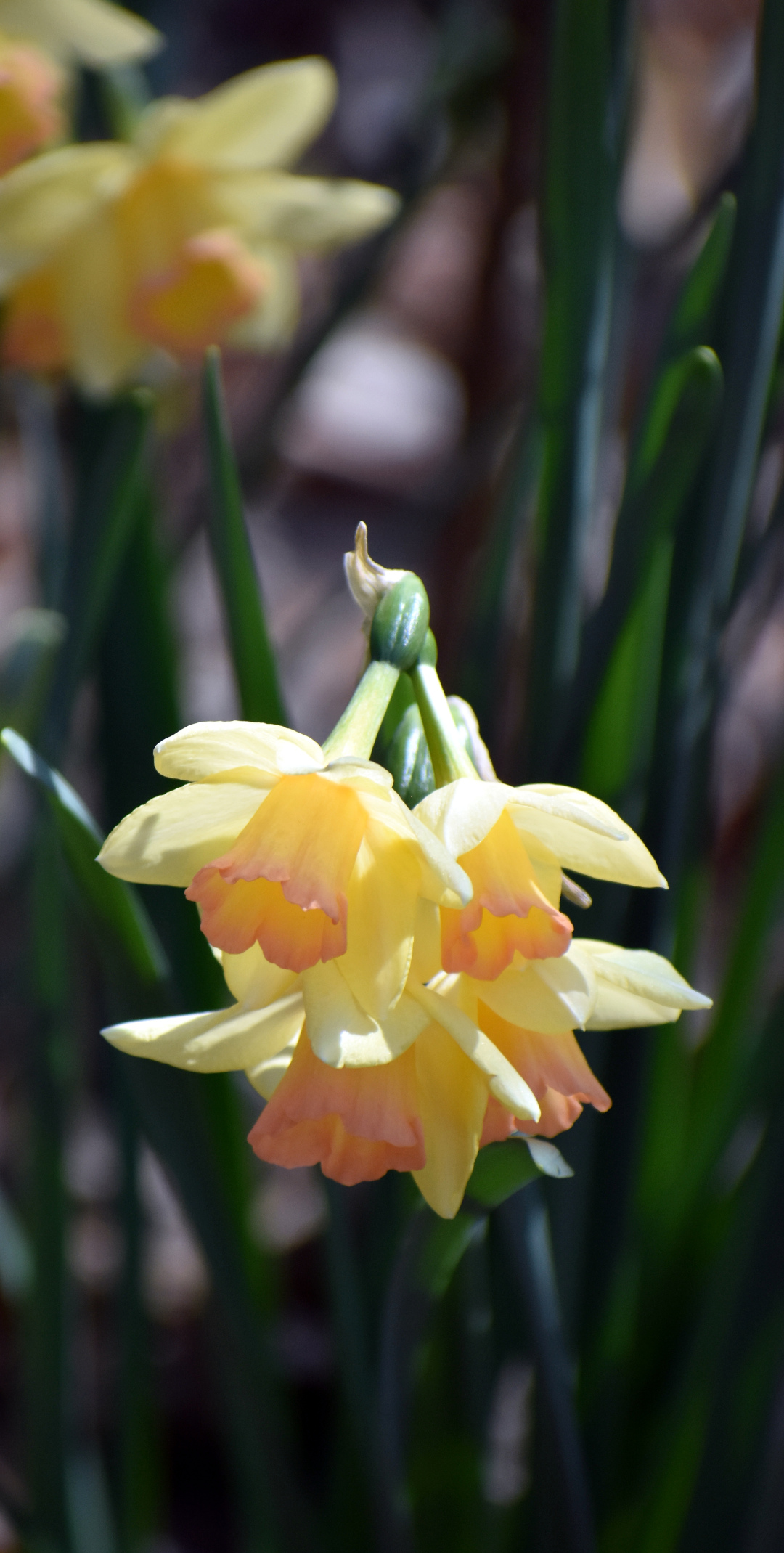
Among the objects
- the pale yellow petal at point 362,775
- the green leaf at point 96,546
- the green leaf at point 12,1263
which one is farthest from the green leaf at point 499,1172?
the green leaf at point 12,1263

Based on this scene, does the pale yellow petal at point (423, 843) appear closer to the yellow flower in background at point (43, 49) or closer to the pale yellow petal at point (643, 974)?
the pale yellow petal at point (643, 974)

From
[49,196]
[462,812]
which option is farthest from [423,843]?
[49,196]

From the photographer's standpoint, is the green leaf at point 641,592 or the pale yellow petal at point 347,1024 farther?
the green leaf at point 641,592

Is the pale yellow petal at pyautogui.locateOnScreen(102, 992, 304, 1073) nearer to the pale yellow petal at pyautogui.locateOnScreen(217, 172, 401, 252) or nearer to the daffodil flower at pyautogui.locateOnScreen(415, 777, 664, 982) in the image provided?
the daffodil flower at pyautogui.locateOnScreen(415, 777, 664, 982)

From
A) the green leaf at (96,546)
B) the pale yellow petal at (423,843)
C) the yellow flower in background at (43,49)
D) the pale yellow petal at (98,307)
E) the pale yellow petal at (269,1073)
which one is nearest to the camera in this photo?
the pale yellow petal at (423,843)

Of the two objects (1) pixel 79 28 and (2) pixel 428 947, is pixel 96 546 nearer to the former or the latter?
(2) pixel 428 947

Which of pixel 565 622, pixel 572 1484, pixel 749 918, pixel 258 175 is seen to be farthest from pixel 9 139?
pixel 572 1484

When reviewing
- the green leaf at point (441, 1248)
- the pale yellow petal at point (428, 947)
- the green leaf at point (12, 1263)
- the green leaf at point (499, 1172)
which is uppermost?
the pale yellow petal at point (428, 947)
